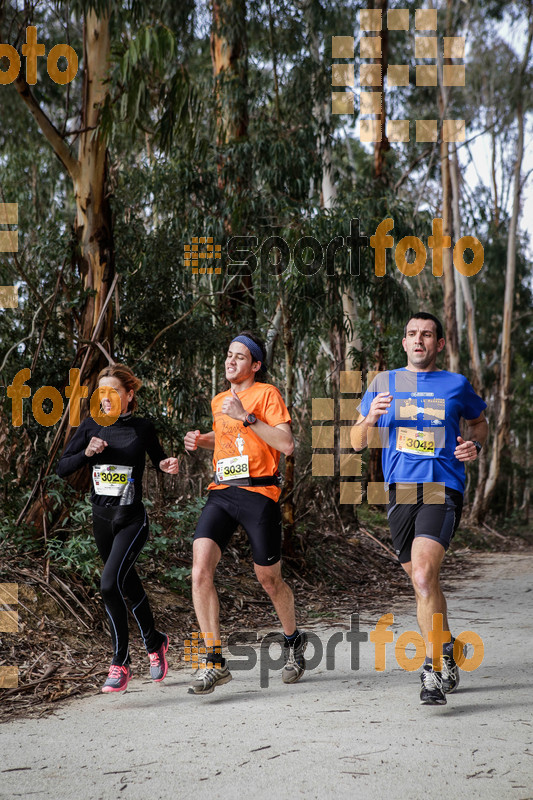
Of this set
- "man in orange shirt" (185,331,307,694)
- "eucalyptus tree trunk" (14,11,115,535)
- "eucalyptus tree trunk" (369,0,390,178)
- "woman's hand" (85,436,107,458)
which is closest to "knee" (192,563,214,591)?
"man in orange shirt" (185,331,307,694)

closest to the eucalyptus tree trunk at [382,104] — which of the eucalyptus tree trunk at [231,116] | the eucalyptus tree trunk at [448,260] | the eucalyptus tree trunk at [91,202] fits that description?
the eucalyptus tree trunk at [448,260]

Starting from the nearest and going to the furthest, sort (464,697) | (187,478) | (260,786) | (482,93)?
(260,786) < (464,697) < (187,478) < (482,93)

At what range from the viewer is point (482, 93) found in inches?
814

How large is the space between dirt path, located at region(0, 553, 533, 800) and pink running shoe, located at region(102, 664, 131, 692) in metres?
0.07

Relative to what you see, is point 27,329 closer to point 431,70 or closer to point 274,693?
point 274,693

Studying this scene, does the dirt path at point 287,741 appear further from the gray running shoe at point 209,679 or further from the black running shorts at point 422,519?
Answer: the black running shorts at point 422,519

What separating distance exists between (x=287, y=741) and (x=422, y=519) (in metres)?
1.40

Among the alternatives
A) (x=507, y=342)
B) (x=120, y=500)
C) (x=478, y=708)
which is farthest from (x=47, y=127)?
(x=507, y=342)

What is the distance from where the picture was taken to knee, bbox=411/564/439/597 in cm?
459

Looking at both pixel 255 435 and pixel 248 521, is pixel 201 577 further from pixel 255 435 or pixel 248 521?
pixel 255 435

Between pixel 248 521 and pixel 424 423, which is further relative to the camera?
pixel 248 521

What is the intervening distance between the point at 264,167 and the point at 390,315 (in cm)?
222

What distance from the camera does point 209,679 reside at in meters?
4.73

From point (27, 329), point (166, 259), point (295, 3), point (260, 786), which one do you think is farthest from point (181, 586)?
point (295, 3)
